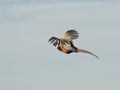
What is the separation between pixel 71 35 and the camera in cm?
702

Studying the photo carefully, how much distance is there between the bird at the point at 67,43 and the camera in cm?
638

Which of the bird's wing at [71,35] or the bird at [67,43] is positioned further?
the bird's wing at [71,35]

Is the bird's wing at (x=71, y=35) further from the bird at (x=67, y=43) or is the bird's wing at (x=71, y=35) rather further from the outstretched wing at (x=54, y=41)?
the outstretched wing at (x=54, y=41)

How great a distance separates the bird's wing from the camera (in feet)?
22.5

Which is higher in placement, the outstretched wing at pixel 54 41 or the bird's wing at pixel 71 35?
the bird's wing at pixel 71 35

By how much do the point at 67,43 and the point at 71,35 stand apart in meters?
0.42

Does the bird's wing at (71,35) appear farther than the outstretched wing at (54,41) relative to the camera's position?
Yes

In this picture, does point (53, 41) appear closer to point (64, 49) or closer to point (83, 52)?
point (64, 49)

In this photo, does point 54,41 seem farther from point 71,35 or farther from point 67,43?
point 71,35

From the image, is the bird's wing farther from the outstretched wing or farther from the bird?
the outstretched wing

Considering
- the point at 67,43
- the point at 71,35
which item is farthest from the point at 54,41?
the point at 71,35

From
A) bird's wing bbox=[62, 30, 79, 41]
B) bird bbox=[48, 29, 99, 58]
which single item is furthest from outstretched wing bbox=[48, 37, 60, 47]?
bird's wing bbox=[62, 30, 79, 41]

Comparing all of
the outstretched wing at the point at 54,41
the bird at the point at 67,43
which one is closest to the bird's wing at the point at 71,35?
the bird at the point at 67,43

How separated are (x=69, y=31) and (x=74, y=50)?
31.5 inches
